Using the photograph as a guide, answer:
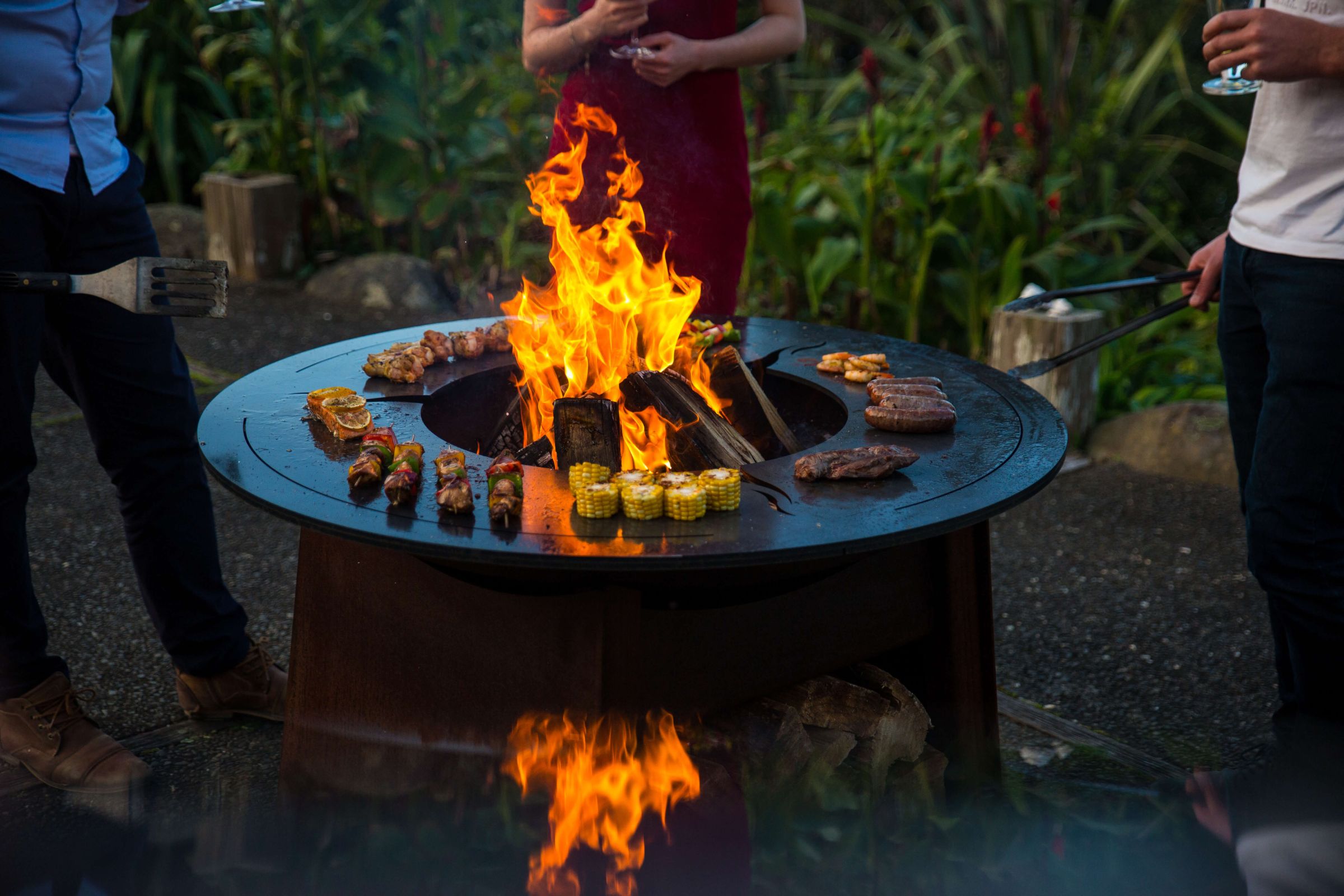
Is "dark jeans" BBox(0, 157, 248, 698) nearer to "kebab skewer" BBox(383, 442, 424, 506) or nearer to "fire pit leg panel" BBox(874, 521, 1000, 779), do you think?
"kebab skewer" BBox(383, 442, 424, 506)

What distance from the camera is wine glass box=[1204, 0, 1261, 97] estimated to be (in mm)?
1896

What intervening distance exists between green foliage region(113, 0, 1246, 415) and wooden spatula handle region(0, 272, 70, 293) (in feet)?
9.64

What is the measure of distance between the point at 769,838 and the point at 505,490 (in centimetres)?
71

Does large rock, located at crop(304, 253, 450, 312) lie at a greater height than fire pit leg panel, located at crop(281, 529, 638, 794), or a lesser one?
lesser

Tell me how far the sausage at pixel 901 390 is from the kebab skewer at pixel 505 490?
69 centimetres

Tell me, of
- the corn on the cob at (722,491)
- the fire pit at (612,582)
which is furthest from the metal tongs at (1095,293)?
the corn on the cob at (722,491)

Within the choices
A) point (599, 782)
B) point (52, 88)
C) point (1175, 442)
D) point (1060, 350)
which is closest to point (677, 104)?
point (52, 88)

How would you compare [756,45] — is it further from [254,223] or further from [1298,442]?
[254,223]

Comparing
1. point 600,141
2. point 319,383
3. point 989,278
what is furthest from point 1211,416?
point 319,383

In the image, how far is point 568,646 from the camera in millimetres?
1731

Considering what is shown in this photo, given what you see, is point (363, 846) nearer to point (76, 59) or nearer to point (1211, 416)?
point (76, 59)

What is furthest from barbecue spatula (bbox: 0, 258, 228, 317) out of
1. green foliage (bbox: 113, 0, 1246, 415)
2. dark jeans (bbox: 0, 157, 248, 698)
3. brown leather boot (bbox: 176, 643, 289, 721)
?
green foliage (bbox: 113, 0, 1246, 415)

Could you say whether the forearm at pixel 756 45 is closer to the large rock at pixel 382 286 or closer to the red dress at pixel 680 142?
the red dress at pixel 680 142

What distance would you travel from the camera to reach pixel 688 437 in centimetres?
203
